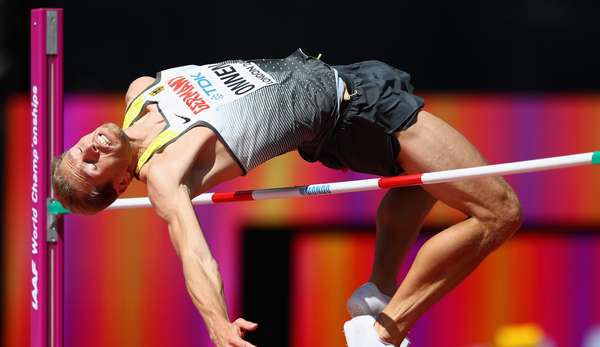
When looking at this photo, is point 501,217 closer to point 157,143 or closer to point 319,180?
point 157,143

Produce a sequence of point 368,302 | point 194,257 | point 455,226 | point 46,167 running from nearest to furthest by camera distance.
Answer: point 194,257, point 455,226, point 368,302, point 46,167

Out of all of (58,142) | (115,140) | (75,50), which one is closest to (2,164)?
(75,50)

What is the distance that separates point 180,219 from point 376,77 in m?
0.90

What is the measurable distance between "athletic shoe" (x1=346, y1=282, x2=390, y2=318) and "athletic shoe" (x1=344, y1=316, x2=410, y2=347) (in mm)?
136

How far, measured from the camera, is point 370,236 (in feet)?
18.4

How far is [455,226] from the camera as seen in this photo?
13.4 ft

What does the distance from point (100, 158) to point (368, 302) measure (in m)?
1.00

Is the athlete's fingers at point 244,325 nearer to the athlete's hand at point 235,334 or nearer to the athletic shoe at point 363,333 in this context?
the athlete's hand at point 235,334

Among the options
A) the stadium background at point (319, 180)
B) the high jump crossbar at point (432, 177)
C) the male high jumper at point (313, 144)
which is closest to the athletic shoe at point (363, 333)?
the male high jumper at point (313, 144)

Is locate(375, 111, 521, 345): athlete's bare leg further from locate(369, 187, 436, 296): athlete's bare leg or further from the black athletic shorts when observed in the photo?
locate(369, 187, 436, 296): athlete's bare leg

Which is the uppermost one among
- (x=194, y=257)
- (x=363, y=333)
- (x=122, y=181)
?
(x=122, y=181)

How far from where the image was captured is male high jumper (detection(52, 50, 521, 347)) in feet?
12.6

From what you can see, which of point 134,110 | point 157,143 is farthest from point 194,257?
point 134,110

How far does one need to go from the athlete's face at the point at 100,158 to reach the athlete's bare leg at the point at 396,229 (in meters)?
0.94
